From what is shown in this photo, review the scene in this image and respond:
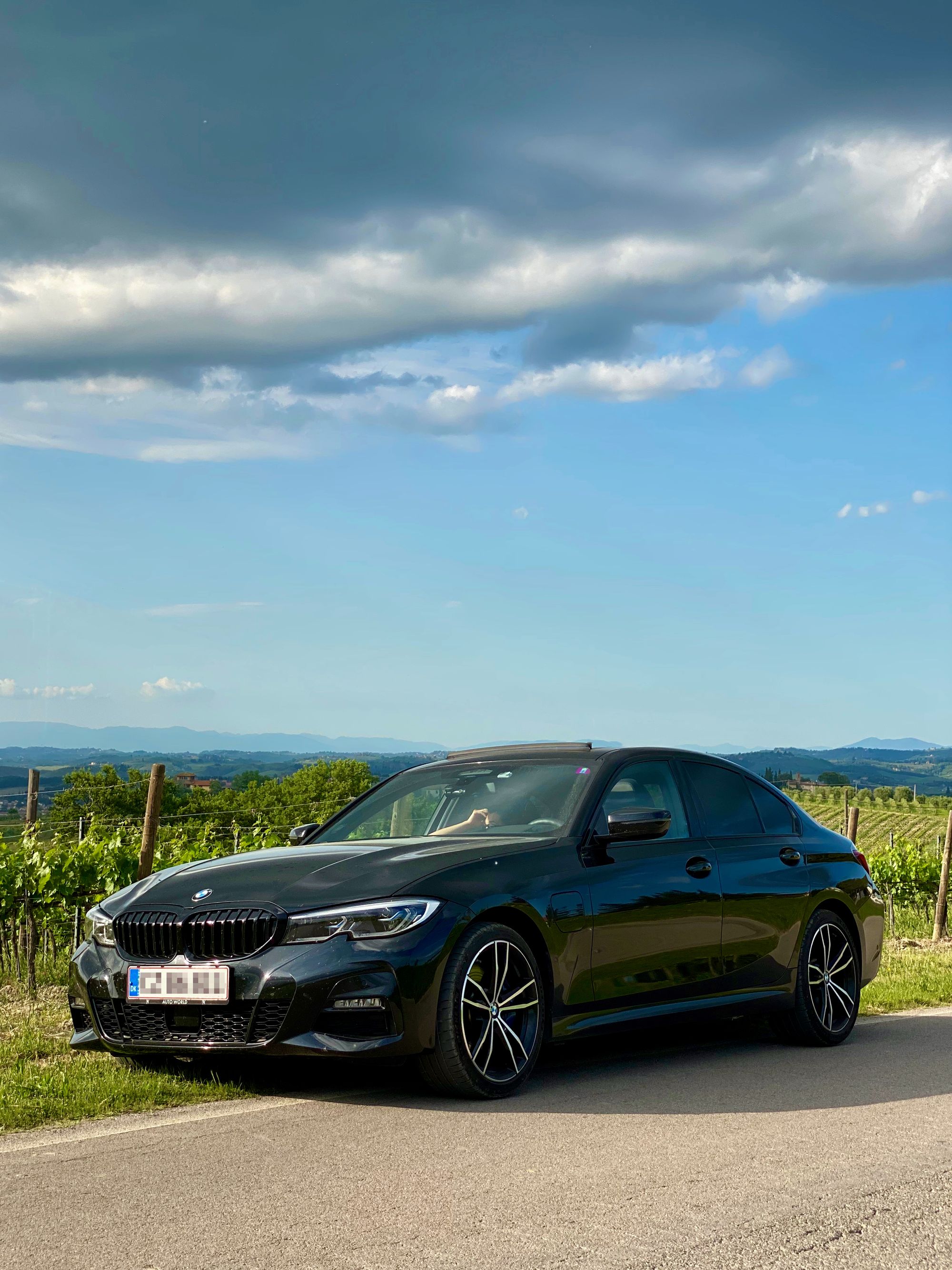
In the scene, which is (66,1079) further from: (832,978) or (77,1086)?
(832,978)

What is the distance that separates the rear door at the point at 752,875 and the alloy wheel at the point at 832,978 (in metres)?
0.28

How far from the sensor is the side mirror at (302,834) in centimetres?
861

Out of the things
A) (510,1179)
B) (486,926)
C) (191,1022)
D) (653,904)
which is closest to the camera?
(510,1179)

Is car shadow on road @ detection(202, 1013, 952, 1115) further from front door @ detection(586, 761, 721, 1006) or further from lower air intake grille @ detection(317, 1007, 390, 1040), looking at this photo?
lower air intake grille @ detection(317, 1007, 390, 1040)

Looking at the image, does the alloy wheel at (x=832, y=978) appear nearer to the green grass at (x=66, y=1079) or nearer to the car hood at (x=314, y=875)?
the green grass at (x=66, y=1079)

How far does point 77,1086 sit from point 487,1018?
1875 millimetres

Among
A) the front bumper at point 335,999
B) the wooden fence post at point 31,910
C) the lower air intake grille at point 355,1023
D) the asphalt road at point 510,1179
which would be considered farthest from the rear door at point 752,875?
the wooden fence post at point 31,910

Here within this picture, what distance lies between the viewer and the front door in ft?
24.0

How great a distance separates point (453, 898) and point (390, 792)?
7.21 ft

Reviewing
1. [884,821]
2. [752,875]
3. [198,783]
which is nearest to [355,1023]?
[752,875]

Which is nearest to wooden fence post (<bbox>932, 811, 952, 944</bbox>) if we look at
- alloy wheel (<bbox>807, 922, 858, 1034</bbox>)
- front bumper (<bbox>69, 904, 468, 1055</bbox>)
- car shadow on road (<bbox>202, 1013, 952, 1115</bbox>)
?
alloy wheel (<bbox>807, 922, 858, 1034</bbox>)

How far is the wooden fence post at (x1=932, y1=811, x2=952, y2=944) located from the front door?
37.1 ft

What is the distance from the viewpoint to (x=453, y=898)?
653 centimetres

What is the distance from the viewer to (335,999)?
20.5ft
